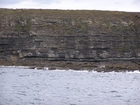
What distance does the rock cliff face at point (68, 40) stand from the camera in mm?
72188

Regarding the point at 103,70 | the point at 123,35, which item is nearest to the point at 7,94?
the point at 103,70

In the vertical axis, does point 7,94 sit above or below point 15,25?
below

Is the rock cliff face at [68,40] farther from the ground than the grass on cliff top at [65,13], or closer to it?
closer to it

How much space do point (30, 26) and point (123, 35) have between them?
56.1ft

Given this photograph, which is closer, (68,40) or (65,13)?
(68,40)

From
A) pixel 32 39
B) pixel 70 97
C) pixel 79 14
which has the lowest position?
pixel 70 97

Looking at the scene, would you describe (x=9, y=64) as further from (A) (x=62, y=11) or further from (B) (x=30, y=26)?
(A) (x=62, y=11)

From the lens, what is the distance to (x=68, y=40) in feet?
247

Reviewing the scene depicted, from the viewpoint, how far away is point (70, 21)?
3108 inches

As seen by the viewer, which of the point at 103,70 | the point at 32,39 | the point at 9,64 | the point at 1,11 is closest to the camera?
the point at 103,70

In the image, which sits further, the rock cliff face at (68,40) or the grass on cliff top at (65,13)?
the grass on cliff top at (65,13)

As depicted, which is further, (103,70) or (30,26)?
(30,26)

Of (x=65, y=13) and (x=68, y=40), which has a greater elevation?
(x=65, y=13)

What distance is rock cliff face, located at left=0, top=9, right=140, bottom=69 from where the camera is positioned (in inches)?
2842
